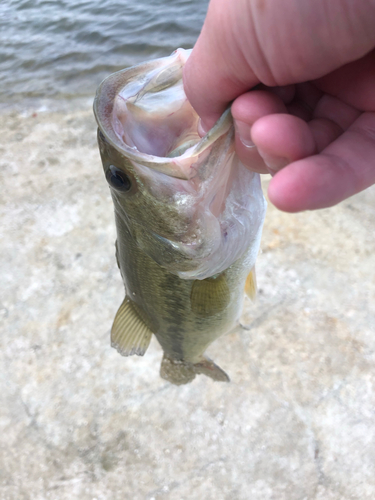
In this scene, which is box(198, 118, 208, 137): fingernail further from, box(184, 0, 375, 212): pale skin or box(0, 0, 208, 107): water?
box(0, 0, 208, 107): water

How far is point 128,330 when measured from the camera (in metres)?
1.36

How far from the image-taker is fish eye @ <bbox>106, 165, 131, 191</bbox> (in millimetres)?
841

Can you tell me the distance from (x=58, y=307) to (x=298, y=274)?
1514 mm

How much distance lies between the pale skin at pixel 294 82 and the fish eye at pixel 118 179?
0.85 ft

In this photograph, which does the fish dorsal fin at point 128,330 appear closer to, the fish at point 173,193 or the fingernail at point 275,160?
the fish at point 173,193

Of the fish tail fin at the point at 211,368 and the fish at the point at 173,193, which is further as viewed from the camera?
the fish tail fin at the point at 211,368

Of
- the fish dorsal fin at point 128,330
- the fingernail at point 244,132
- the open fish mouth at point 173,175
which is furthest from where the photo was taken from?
the fish dorsal fin at point 128,330

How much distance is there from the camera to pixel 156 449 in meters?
1.61

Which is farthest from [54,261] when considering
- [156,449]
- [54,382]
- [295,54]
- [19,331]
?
[295,54]

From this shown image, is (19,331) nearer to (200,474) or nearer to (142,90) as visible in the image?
(200,474)

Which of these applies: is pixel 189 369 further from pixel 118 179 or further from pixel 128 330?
pixel 118 179

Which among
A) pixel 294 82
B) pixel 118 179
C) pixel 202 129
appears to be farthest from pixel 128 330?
pixel 294 82

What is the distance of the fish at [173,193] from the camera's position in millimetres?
785

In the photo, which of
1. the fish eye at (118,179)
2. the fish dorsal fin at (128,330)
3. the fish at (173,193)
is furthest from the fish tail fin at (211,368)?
the fish eye at (118,179)
